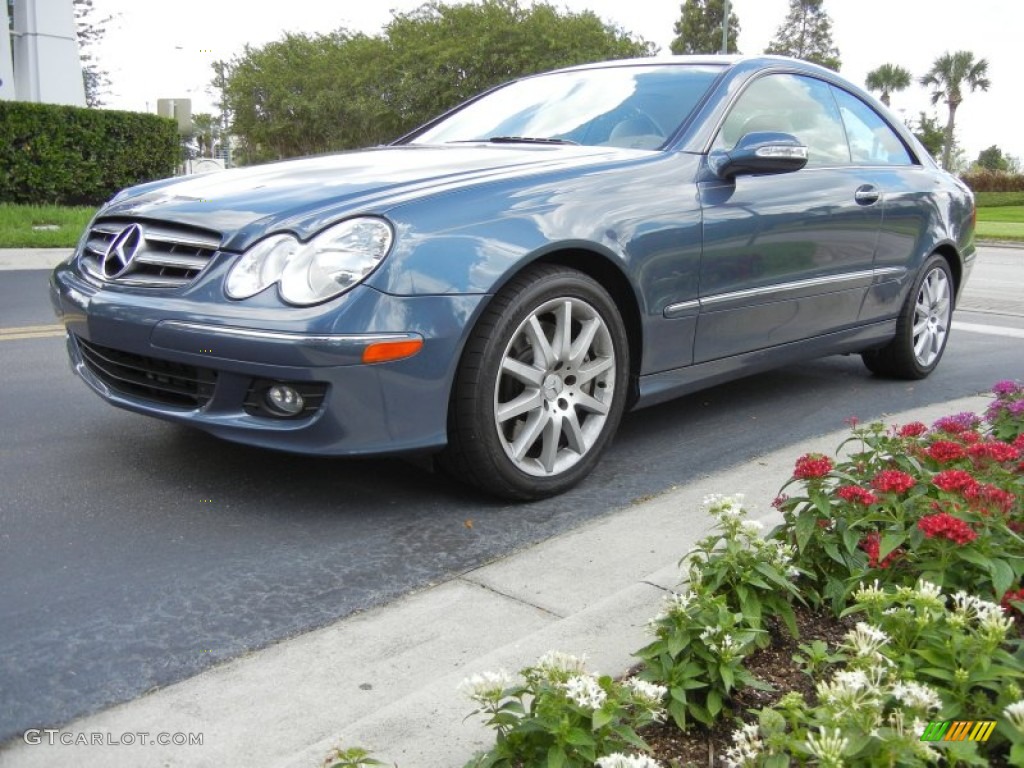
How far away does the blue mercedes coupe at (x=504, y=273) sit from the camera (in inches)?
125

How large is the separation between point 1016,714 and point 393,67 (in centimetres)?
5150

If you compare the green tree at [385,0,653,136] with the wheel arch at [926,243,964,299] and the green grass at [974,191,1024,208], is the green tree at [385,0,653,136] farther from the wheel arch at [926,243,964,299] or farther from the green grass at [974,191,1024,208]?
the wheel arch at [926,243,964,299]

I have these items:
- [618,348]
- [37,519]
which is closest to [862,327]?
[618,348]

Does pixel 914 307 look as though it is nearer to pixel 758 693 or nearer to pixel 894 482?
pixel 894 482

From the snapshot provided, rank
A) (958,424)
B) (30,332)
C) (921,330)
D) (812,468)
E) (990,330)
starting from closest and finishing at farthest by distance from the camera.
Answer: (812,468), (958,424), (921,330), (30,332), (990,330)

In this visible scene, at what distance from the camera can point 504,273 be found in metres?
3.38

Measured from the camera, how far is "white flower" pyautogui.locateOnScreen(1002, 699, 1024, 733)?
5.19ft

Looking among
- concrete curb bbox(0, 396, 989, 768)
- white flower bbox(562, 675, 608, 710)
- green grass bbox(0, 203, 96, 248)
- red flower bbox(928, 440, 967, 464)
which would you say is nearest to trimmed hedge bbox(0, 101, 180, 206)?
green grass bbox(0, 203, 96, 248)

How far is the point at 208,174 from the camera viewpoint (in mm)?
4125

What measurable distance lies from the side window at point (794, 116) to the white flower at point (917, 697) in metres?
2.97

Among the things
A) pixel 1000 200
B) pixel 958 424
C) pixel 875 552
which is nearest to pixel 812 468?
pixel 875 552

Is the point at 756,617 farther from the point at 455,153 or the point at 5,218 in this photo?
the point at 5,218

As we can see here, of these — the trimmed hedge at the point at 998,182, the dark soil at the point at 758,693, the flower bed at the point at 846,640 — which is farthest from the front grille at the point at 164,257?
the trimmed hedge at the point at 998,182

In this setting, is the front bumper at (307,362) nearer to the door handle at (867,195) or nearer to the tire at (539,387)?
the tire at (539,387)
